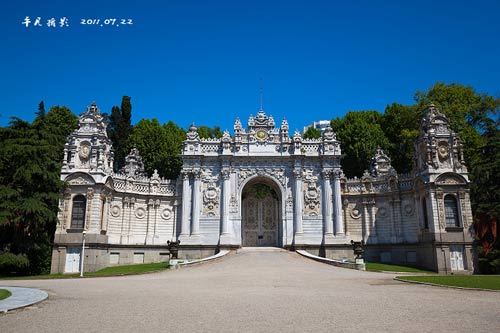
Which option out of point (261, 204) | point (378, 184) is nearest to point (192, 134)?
point (261, 204)

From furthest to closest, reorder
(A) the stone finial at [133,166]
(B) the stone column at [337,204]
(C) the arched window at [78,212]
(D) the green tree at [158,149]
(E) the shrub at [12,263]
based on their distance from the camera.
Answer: (D) the green tree at [158,149] < (A) the stone finial at [133,166] < (B) the stone column at [337,204] < (C) the arched window at [78,212] < (E) the shrub at [12,263]

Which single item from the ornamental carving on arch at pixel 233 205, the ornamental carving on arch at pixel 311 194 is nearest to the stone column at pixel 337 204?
the ornamental carving on arch at pixel 311 194

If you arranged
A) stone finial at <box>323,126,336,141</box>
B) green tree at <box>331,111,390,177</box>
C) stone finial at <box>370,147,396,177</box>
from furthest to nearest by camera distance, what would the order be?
green tree at <box>331,111,390,177</box> → stone finial at <box>370,147,396,177</box> → stone finial at <box>323,126,336,141</box>

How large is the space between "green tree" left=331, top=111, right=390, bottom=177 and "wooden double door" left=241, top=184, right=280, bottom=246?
1369 centimetres

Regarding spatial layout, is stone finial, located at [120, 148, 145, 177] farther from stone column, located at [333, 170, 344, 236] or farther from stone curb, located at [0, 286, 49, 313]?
stone curb, located at [0, 286, 49, 313]

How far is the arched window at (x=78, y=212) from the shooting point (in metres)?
33.7

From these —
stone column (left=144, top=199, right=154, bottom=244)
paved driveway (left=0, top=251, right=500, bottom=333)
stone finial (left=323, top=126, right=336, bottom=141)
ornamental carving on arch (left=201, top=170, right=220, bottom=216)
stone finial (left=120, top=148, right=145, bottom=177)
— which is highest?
stone finial (left=323, top=126, right=336, bottom=141)

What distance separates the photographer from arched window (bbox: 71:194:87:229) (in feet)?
110

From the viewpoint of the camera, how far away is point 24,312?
36.3 ft

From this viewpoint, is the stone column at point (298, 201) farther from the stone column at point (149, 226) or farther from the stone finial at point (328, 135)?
the stone column at point (149, 226)

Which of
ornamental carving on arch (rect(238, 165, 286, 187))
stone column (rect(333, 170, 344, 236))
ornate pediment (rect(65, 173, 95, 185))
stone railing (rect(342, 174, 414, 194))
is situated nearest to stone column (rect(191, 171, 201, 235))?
ornamental carving on arch (rect(238, 165, 286, 187))

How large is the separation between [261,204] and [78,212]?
18.6 m

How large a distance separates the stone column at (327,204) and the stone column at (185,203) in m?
13.3

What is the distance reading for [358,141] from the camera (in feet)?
169
